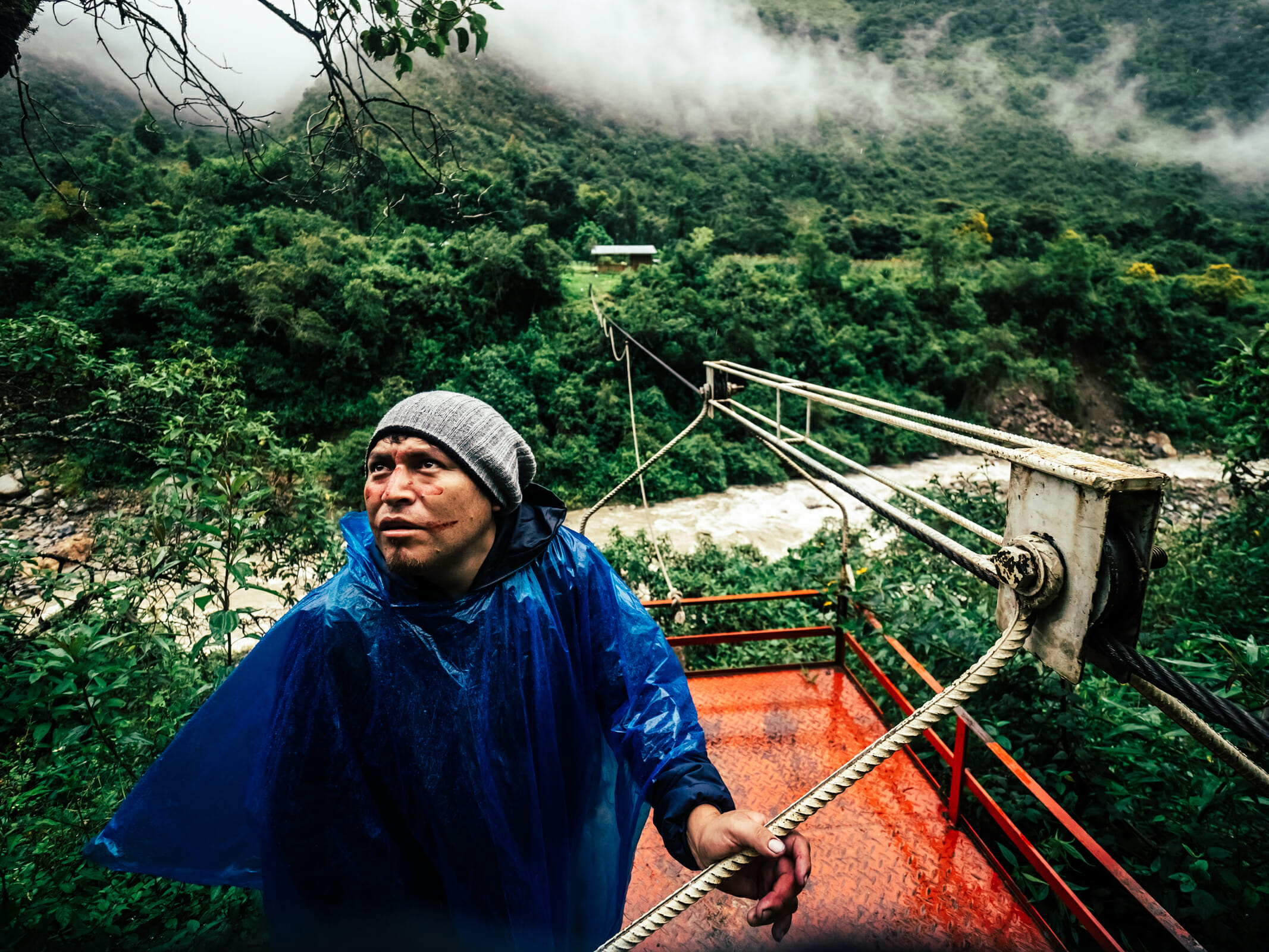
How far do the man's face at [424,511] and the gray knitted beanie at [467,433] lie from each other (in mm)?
23

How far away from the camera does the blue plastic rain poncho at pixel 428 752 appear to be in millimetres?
1113

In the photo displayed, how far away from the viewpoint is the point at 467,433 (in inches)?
46.5

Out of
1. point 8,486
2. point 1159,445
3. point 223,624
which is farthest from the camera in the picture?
point 1159,445

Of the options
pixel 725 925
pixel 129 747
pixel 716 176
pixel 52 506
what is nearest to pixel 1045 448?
pixel 725 925

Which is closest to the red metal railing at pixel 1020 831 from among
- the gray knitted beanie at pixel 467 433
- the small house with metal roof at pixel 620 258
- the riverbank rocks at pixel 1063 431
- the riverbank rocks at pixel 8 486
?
the gray knitted beanie at pixel 467 433

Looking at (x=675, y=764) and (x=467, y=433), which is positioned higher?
(x=467, y=433)

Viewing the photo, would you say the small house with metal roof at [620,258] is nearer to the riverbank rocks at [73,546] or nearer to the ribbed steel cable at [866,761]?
the riverbank rocks at [73,546]

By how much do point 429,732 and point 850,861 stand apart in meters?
1.94

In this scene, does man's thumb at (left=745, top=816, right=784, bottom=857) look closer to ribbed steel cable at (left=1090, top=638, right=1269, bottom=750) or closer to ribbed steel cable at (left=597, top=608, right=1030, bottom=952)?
ribbed steel cable at (left=597, top=608, right=1030, bottom=952)

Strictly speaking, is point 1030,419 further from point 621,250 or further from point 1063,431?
point 621,250

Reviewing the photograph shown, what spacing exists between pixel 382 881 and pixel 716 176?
57.7 meters

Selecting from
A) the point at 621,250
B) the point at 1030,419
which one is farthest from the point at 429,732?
the point at 621,250

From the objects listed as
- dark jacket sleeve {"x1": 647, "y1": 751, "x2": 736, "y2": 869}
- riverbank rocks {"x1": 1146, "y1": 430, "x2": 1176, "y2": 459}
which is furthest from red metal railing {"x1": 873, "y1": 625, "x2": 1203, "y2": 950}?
riverbank rocks {"x1": 1146, "y1": 430, "x2": 1176, "y2": 459}

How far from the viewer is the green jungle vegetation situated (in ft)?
7.82
